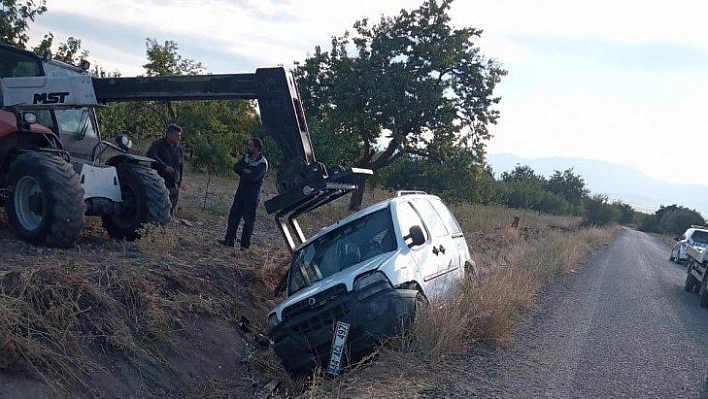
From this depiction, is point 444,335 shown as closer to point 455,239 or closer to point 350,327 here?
point 350,327

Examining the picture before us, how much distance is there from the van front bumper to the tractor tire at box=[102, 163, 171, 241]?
357 centimetres

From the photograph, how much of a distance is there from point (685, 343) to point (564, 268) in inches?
315

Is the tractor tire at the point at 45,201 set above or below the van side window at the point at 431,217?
below

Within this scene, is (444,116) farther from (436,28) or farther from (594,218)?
(594,218)

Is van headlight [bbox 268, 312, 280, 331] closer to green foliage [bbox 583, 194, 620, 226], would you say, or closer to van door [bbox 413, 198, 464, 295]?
van door [bbox 413, 198, 464, 295]

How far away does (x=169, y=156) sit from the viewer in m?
12.3

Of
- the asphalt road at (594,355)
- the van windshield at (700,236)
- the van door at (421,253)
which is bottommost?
the asphalt road at (594,355)

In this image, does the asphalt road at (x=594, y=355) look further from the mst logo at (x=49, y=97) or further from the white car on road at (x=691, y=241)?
the white car on road at (x=691, y=241)

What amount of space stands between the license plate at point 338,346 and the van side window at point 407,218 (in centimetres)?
164

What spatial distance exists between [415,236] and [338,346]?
5.96ft

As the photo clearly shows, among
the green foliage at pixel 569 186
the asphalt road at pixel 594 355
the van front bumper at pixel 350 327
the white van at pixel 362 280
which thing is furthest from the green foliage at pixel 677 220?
the van front bumper at pixel 350 327

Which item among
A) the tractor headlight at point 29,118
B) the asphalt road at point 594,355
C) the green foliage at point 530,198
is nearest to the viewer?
the asphalt road at point 594,355

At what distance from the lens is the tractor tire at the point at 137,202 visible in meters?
10.9

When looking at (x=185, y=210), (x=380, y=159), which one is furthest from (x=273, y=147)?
(x=185, y=210)
